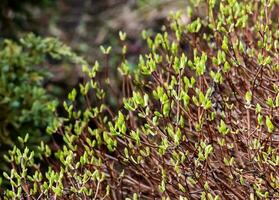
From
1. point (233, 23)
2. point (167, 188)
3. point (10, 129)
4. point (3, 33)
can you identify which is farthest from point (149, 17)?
point (167, 188)

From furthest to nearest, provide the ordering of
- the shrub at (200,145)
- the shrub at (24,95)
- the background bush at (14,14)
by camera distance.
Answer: the background bush at (14,14) < the shrub at (24,95) < the shrub at (200,145)

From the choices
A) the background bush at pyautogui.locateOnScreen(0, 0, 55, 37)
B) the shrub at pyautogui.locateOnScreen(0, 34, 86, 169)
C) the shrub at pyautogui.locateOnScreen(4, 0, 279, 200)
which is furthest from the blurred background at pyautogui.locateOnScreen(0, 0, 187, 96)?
the shrub at pyautogui.locateOnScreen(4, 0, 279, 200)

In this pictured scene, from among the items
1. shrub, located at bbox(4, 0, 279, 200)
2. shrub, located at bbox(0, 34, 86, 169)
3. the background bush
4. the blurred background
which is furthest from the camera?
the blurred background

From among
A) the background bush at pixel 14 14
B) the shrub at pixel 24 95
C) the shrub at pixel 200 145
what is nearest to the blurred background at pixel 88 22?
the background bush at pixel 14 14

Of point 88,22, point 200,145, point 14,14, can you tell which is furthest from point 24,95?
point 88,22

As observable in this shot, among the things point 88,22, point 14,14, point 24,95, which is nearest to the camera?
point 24,95

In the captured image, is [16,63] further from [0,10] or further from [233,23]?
[233,23]

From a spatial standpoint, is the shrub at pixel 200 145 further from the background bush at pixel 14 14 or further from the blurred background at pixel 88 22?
the blurred background at pixel 88 22

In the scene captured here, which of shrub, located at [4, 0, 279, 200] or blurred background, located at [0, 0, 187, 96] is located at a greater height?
blurred background, located at [0, 0, 187, 96]

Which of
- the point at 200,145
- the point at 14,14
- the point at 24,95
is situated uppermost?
the point at 14,14

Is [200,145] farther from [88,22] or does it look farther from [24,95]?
[88,22]

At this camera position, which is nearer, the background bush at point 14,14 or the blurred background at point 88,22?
the background bush at point 14,14

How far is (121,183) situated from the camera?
7.09 ft

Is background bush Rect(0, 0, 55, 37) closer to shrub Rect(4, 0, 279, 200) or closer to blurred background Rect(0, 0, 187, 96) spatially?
blurred background Rect(0, 0, 187, 96)
